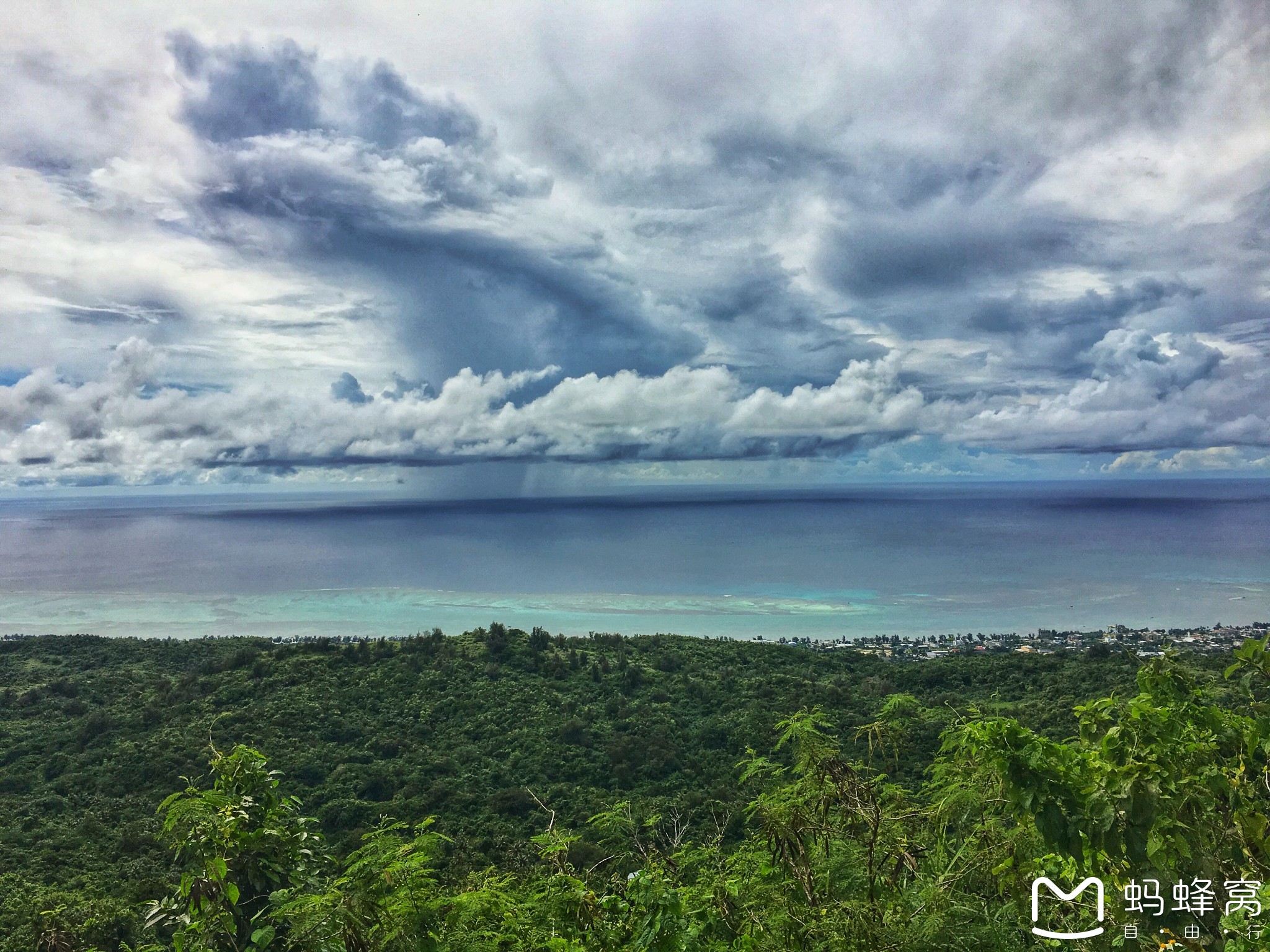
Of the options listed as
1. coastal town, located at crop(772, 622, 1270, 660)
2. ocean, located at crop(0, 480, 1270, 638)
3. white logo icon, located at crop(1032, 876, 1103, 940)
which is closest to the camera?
white logo icon, located at crop(1032, 876, 1103, 940)

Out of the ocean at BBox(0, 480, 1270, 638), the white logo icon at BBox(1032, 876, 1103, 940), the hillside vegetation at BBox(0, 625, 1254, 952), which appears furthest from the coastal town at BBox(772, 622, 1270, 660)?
the white logo icon at BBox(1032, 876, 1103, 940)

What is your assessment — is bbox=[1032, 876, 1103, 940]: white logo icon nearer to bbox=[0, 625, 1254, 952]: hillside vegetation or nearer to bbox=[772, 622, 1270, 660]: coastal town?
bbox=[0, 625, 1254, 952]: hillside vegetation

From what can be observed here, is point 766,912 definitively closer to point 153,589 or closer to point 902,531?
point 153,589

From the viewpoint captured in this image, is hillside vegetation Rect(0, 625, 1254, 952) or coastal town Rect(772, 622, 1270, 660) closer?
hillside vegetation Rect(0, 625, 1254, 952)

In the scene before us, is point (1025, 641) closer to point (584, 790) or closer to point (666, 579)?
point (584, 790)

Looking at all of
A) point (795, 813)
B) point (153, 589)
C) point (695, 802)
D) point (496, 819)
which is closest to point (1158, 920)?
point (795, 813)

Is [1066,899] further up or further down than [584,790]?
further up

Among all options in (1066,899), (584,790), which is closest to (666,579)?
(584,790)
